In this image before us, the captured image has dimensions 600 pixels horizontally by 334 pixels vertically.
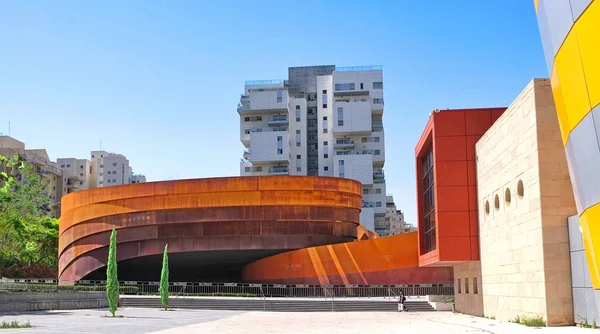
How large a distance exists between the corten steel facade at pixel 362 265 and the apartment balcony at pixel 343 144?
58.2m

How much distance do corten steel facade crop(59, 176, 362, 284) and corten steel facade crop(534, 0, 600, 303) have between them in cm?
4065

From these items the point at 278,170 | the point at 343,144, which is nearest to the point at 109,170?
the point at 278,170

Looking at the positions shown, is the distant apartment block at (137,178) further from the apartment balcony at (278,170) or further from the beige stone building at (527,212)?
the beige stone building at (527,212)

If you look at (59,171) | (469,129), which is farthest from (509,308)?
(59,171)

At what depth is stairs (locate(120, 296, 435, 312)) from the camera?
38062mm

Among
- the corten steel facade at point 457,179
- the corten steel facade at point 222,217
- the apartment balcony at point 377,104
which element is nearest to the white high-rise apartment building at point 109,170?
the apartment balcony at point 377,104

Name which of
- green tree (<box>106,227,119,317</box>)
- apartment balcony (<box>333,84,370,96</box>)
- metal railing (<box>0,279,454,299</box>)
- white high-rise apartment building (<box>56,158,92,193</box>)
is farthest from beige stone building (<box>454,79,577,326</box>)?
white high-rise apartment building (<box>56,158,92,193</box>)

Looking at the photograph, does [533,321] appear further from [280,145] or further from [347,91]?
[280,145]

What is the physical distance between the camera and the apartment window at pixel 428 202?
103ft

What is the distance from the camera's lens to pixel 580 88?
894 cm

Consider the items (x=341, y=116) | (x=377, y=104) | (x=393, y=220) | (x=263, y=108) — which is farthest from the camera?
(x=393, y=220)

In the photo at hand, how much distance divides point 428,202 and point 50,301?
20.9 meters

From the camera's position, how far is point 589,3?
27.4 feet

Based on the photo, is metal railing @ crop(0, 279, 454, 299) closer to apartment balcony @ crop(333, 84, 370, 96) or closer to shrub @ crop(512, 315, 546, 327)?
shrub @ crop(512, 315, 546, 327)
